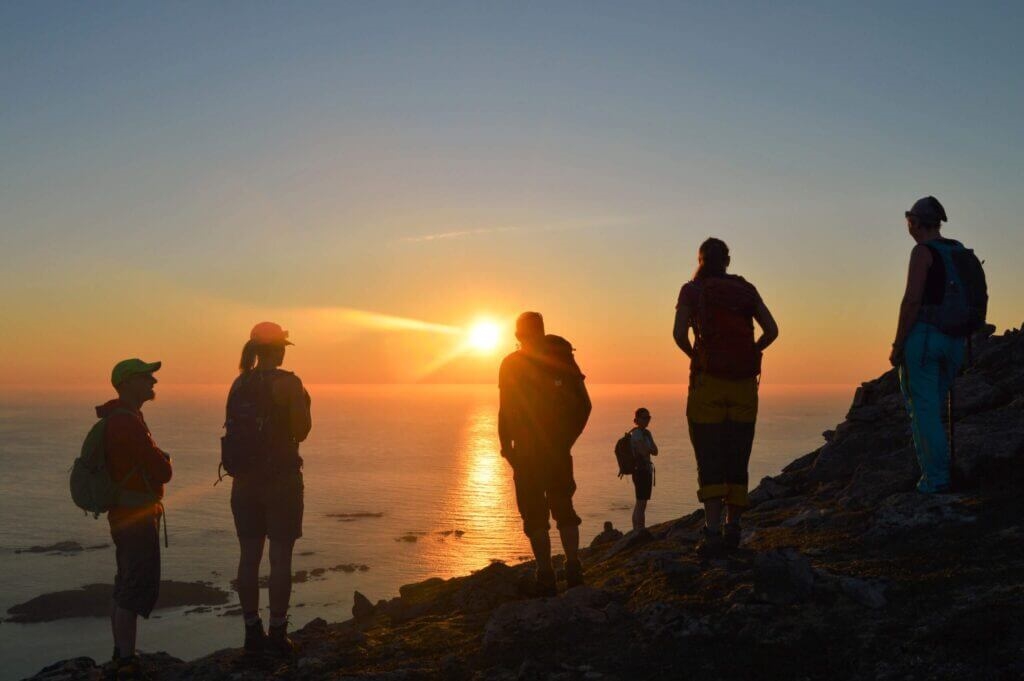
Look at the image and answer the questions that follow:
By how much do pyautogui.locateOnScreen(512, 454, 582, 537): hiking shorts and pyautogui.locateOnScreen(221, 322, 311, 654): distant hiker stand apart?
84.4 inches

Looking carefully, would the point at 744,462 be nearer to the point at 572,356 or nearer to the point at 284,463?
the point at 572,356

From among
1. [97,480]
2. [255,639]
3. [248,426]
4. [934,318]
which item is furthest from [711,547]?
[97,480]

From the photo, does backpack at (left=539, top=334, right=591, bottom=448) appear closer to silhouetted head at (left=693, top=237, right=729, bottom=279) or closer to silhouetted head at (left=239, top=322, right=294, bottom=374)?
silhouetted head at (left=693, top=237, right=729, bottom=279)

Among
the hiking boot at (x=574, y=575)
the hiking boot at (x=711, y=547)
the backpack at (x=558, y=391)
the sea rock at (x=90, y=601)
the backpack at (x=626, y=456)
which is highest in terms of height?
the backpack at (x=558, y=391)

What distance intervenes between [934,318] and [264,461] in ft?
21.5

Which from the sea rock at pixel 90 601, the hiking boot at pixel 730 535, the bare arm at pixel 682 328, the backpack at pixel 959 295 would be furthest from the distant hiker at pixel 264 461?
the sea rock at pixel 90 601

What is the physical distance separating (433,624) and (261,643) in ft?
5.39

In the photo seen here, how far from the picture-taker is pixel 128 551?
21.6 ft

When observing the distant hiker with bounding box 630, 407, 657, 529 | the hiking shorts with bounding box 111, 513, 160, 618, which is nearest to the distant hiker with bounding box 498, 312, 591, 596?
the hiking shorts with bounding box 111, 513, 160, 618

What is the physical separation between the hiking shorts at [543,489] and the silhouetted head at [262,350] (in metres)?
2.51

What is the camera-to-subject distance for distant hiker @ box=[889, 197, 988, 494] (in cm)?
737

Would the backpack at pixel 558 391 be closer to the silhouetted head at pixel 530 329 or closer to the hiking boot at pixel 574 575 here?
the silhouetted head at pixel 530 329

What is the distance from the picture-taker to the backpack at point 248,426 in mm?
6793

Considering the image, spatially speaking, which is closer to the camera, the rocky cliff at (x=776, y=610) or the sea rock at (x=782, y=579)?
the rocky cliff at (x=776, y=610)
